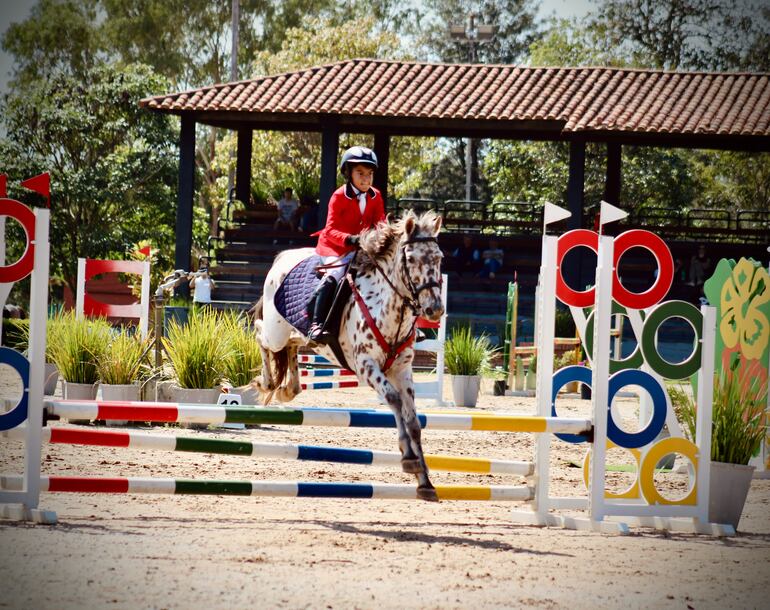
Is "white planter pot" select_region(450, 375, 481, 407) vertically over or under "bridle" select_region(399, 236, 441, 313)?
under

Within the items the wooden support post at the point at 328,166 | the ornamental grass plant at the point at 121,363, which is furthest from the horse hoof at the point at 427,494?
the wooden support post at the point at 328,166

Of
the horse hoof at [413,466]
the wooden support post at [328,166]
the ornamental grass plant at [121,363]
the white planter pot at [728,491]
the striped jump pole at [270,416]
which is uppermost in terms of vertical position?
the wooden support post at [328,166]

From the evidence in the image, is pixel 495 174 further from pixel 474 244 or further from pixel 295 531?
pixel 295 531

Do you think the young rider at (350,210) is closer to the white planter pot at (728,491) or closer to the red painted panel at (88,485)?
the red painted panel at (88,485)

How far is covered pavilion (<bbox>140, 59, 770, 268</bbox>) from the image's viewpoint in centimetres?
2445

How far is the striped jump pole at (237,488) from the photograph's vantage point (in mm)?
5488

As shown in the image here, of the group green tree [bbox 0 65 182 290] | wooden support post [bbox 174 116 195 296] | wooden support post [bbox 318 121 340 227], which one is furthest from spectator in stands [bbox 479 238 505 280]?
green tree [bbox 0 65 182 290]

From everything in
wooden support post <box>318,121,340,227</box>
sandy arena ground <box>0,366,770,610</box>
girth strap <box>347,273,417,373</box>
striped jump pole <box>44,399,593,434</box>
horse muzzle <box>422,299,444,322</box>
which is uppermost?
wooden support post <box>318,121,340,227</box>

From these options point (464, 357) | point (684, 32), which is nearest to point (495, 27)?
point (684, 32)

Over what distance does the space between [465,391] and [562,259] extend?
285 inches

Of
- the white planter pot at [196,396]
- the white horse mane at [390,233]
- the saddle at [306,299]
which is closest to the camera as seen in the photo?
the white horse mane at [390,233]

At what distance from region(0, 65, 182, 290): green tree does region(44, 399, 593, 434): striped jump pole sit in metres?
26.3

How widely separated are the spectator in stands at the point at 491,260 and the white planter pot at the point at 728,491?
61.6 feet

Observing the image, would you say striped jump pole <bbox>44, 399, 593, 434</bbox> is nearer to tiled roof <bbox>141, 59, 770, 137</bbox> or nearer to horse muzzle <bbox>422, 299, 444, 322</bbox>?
horse muzzle <bbox>422, 299, 444, 322</bbox>
